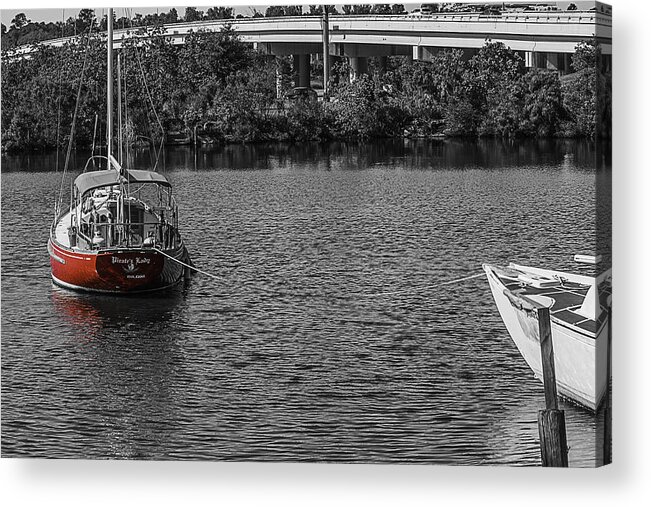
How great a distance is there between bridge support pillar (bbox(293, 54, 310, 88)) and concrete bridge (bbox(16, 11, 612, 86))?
0.05ft

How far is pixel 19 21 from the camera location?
32.6ft

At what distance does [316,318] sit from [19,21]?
2.87 metres

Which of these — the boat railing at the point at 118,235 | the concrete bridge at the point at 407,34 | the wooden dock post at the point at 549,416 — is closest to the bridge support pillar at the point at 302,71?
the concrete bridge at the point at 407,34

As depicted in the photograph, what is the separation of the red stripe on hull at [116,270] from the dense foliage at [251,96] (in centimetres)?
86

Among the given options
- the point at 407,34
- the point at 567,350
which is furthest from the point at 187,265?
the point at 567,350

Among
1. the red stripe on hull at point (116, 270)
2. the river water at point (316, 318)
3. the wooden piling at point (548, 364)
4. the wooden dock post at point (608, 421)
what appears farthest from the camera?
the red stripe on hull at point (116, 270)

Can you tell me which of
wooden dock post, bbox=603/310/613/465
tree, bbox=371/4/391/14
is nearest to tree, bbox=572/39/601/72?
tree, bbox=371/4/391/14

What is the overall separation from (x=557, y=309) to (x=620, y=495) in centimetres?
124

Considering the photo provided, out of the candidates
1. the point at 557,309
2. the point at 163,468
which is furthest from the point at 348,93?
the point at 163,468

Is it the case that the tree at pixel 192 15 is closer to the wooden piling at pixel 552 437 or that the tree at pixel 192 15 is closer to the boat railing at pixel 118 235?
the boat railing at pixel 118 235

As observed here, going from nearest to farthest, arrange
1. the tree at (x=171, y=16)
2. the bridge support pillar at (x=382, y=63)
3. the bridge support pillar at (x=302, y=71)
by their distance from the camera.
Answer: the tree at (x=171, y=16) → the bridge support pillar at (x=382, y=63) → the bridge support pillar at (x=302, y=71)

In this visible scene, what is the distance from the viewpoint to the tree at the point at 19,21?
991cm

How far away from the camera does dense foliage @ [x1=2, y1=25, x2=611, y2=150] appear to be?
32.6 feet

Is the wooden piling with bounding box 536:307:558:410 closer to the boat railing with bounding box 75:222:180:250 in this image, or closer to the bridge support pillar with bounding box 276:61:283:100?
the bridge support pillar with bounding box 276:61:283:100
